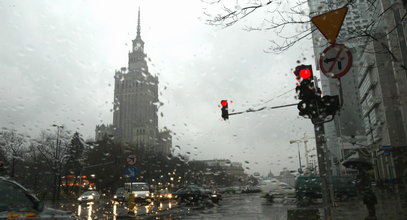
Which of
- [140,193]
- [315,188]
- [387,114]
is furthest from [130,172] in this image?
[387,114]

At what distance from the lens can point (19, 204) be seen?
15.3ft

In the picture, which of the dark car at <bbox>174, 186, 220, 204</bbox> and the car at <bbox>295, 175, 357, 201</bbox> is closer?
the car at <bbox>295, 175, 357, 201</bbox>

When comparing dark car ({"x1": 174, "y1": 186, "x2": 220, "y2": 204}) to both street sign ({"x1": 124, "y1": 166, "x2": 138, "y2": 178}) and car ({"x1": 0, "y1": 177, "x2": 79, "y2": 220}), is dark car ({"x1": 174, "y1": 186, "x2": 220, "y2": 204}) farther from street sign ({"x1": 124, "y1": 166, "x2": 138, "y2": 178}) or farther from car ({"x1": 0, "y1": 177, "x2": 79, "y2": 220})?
car ({"x1": 0, "y1": 177, "x2": 79, "y2": 220})

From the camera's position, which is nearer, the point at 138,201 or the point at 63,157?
the point at 138,201

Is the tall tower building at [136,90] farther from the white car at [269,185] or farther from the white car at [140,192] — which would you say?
the white car at [269,185]

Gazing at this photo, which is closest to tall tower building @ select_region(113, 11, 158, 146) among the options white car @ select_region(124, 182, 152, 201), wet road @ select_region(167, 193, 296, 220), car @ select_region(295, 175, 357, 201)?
white car @ select_region(124, 182, 152, 201)

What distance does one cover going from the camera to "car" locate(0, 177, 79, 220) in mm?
4375

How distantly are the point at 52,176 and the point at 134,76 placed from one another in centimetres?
2238

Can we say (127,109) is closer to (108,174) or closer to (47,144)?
(47,144)

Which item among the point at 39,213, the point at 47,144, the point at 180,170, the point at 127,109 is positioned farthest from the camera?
the point at 180,170

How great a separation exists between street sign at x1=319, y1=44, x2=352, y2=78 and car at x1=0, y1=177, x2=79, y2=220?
529cm

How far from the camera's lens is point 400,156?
3544 cm

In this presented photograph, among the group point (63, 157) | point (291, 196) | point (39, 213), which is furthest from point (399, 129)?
point (39, 213)

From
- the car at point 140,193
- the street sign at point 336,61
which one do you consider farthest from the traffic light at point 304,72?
the car at point 140,193
